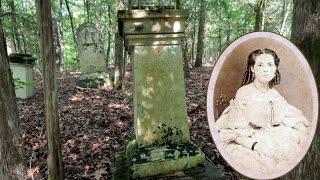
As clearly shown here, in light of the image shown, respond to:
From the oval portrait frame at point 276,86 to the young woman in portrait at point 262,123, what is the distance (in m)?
0.02

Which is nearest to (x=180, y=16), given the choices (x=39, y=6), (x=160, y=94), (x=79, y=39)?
(x=160, y=94)

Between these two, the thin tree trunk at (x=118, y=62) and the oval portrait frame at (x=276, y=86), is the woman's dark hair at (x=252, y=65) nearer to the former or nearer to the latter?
the oval portrait frame at (x=276, y=86)

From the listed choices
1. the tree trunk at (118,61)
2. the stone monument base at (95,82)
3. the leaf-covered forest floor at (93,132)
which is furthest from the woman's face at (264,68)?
the stone monument base at (95,82)

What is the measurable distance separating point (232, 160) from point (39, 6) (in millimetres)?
3215

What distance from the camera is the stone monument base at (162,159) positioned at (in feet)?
13.0

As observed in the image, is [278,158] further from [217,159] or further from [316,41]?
[217,159]

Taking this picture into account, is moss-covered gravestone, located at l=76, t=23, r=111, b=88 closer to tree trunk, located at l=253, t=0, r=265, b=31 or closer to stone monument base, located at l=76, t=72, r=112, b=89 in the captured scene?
stone monument base, located at l=76, t=72, r=112, b=89

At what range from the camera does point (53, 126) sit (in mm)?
4074

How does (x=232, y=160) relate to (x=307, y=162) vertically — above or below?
above

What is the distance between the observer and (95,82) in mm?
11484

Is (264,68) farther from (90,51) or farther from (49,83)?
(90,51)

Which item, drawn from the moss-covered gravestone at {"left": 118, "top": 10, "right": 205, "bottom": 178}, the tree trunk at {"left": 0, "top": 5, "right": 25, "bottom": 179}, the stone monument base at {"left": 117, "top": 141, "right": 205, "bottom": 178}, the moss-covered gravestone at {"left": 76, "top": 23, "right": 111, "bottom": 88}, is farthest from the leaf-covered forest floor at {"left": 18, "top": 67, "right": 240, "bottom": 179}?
the moss-covered gravestone at {"left": 76, "top": 23, "right": 111, "bottom": 88}

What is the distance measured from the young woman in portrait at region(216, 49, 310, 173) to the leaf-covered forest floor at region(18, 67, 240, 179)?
259 centimetres

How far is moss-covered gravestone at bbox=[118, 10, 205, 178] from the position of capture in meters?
4.00
